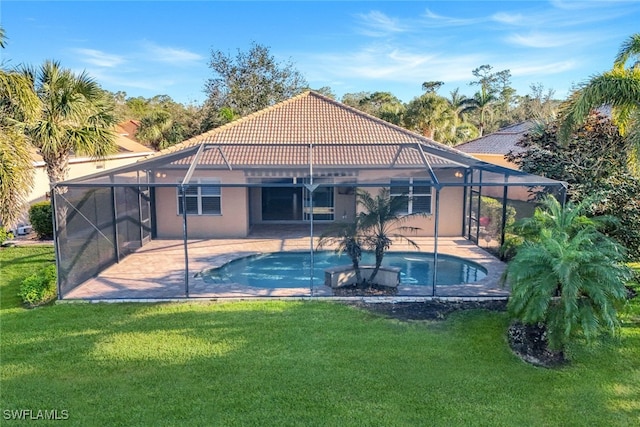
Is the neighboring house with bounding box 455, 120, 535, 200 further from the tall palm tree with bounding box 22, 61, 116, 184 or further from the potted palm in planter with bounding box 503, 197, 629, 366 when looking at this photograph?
the tall palm tree with bounding box 22, 61, 116, 184

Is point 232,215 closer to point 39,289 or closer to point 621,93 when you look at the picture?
point 39,289

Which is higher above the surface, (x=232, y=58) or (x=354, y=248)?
(x=232, y=58)

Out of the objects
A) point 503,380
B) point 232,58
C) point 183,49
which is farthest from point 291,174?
point 232,58

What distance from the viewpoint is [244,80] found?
130ft

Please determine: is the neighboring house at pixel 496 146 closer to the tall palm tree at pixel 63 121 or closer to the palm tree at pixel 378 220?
the palm tree at pixel 378 220

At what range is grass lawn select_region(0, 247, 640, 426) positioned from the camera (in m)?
5.84

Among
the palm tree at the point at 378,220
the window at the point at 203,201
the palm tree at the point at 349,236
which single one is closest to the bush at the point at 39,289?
the palm tree at the point at 349,236

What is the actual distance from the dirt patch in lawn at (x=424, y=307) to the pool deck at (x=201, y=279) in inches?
12.2

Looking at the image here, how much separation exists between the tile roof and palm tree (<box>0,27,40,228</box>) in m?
5.16

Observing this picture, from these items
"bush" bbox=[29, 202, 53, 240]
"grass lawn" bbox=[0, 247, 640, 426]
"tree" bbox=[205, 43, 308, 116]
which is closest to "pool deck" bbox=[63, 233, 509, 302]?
"grass lawn" bbox=[0, 247, 640, 426]

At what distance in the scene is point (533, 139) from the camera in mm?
13375

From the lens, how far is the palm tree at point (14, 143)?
906cm

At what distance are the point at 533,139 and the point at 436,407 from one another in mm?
10110

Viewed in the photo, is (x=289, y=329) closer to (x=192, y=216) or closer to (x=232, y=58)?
(x=192, y=216)
